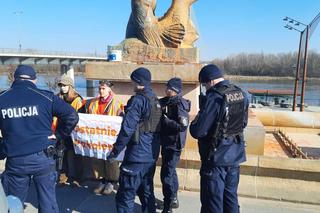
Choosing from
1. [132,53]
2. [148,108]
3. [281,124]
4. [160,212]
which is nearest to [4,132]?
[148,108]

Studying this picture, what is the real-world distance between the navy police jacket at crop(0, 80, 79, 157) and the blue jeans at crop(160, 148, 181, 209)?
5.15 feet

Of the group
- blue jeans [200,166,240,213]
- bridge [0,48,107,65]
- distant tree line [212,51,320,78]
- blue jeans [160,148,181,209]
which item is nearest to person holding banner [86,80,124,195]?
blue jeans [160,148,181,209]

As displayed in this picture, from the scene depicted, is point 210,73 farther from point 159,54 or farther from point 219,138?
point 159,54

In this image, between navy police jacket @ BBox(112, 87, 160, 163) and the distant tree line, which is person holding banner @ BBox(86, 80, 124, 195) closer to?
navy police jacket @ BBox(112, 87, 160, 163)

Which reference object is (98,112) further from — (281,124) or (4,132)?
(281,124)

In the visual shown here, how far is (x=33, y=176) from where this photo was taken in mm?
3361

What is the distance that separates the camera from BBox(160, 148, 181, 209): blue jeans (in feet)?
13.7

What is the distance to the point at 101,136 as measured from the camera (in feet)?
15.4

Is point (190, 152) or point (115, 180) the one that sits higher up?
point (190, 152)

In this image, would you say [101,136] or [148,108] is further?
[101,136]

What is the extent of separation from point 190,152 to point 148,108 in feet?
4.93

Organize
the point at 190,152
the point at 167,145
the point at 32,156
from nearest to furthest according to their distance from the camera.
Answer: the point at 32,156
the point at 167,145
the point at 190,152

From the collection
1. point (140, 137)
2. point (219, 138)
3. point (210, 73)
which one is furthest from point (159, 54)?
point (219, 138)

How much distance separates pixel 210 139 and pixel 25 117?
6.04 ft
